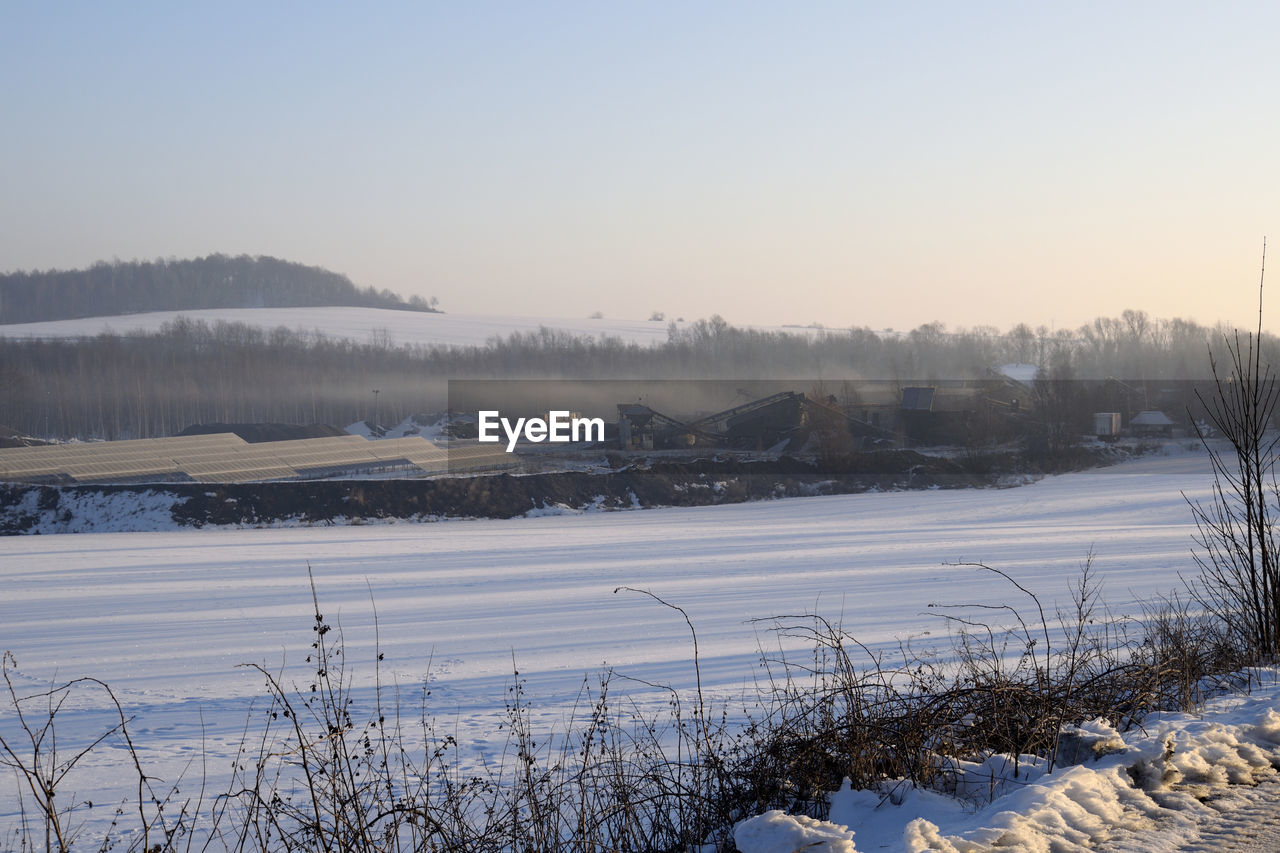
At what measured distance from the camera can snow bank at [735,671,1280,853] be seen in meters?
3.25

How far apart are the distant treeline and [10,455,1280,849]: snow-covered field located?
101ft

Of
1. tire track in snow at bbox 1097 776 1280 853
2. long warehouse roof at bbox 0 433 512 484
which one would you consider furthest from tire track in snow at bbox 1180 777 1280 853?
long warehouse roof at bbox 0 433 512 484

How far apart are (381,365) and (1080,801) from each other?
253ft

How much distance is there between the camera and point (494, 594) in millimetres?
15125

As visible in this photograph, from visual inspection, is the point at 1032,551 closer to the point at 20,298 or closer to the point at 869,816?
the point at 869,816

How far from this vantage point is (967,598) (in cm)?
1364

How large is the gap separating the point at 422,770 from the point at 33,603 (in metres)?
11.4

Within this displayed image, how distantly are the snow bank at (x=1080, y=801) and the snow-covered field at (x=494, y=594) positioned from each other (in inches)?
156

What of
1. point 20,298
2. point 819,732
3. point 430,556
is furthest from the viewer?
point 20,298

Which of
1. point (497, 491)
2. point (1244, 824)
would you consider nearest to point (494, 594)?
point (1244, 824)

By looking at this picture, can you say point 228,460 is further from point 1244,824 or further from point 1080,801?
point 1244,824

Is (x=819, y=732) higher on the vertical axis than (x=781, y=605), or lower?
higher

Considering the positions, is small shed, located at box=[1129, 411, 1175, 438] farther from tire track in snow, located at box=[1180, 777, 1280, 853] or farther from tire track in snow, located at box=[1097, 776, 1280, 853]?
tire track in snow, located at box=[1097, 776, 1280, 853]

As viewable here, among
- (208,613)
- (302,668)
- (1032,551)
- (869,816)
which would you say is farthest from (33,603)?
(1032,551)
